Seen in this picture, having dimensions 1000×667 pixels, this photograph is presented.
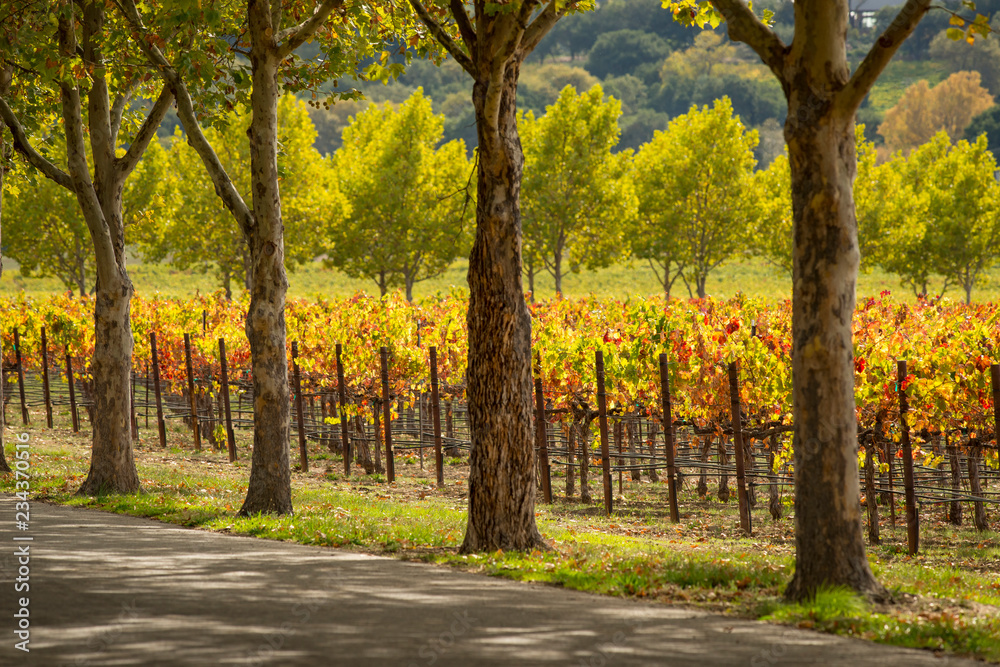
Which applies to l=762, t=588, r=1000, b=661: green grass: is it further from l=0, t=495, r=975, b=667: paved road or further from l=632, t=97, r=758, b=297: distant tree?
l=632, t=97, r=758, b=297: distant tree

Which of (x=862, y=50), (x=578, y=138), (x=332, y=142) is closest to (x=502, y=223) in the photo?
(x=578, y=138)

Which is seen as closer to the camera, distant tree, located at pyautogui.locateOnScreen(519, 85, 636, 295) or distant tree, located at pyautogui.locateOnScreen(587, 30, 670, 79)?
distant tree, located at pyautogui.locateOnScreen(519, 85, 636, 295)

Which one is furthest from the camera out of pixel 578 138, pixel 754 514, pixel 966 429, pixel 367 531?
pixel 578 138

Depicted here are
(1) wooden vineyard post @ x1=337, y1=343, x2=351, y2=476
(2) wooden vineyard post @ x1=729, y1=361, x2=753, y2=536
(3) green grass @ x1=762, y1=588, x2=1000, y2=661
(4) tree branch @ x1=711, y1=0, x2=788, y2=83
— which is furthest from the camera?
(1) wooden vineyard post @ x1=337, y1=343, x2=351, y2=476

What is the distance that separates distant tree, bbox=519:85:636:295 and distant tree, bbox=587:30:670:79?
130596 mm

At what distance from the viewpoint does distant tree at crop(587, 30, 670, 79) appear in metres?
167

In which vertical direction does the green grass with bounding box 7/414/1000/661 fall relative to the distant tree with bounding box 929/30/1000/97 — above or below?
below

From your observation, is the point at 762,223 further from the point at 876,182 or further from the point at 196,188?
the point at 196,188

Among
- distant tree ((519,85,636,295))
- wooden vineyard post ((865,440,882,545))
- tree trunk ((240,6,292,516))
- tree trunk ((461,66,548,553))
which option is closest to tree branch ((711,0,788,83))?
tree trunk ((461,66,548,553))

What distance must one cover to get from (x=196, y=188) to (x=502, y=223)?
122 feet

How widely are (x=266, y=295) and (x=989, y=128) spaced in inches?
3740

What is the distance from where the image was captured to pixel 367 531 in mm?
9117

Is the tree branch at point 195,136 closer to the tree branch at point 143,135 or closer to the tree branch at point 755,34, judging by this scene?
the tree branch at point 143,135

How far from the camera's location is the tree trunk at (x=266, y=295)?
9750 millimetres
